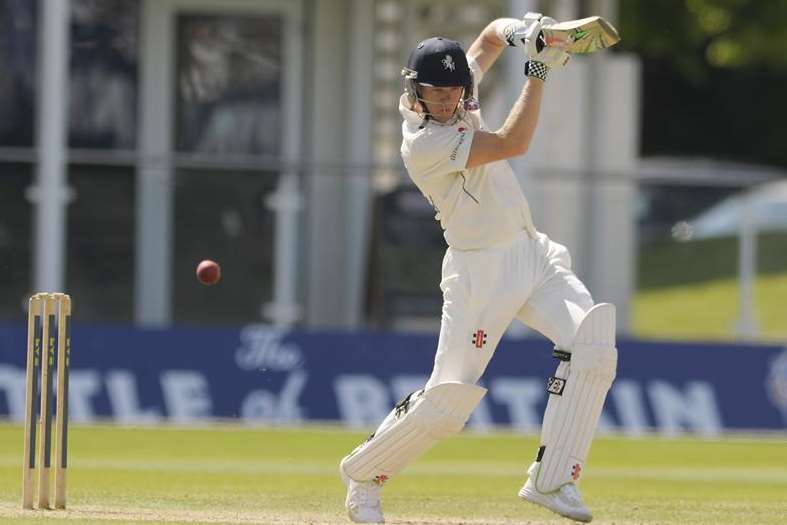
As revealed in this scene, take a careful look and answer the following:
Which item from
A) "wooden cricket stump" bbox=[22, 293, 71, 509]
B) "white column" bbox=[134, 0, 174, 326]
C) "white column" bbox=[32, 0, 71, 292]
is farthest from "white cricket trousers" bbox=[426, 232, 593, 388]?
"white column" bbox=[134, 0, 174, 326]

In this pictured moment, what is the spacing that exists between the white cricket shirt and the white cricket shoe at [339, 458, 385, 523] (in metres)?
0.90

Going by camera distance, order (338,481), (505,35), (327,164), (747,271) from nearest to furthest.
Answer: (505,35)
(338,481)
(327,164)
(747,271)

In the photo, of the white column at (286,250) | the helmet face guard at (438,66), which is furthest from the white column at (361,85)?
the helmet face guard at (438,66)

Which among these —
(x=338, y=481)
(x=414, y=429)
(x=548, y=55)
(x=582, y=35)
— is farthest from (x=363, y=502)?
(x=338, y=481)

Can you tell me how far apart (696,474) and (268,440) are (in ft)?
8.91

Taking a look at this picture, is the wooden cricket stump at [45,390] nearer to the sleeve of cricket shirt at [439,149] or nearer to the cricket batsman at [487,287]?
the cricket batsman at [487,287]

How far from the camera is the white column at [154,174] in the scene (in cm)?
1307

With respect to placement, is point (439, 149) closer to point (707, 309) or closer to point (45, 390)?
point (45, 390)

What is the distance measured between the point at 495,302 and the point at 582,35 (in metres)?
0.97

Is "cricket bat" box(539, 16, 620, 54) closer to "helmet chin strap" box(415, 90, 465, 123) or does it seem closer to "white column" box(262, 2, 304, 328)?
"helmet chin strap" box(415, 90, 465, 123)

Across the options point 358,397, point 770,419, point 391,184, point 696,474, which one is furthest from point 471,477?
point 391,184

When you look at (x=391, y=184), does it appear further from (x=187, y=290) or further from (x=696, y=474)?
(x=696, y=474)

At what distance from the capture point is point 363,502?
6727 mm

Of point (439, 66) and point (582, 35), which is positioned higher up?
point (582, 35)
